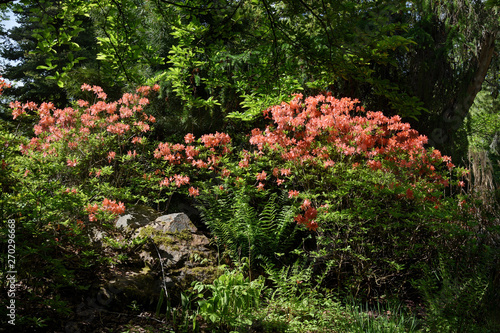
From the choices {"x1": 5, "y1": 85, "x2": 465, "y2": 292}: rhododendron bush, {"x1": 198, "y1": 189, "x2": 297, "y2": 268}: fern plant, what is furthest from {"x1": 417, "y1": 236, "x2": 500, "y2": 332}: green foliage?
{"x1": 198, "y1": 189, "x2": 297, "y2": 268}: fern plant

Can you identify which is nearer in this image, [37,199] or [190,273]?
[37,199]

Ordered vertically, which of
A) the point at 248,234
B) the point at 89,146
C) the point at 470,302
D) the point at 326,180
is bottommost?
the point at 248,234

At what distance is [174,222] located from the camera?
4.07 metres

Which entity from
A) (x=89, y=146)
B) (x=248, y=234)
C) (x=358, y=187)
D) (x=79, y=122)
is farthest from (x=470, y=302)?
(x=79, y=122)

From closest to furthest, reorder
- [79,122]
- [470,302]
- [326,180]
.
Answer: [470,302], [326,180], [79,122]

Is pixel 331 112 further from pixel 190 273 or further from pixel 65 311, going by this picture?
pixel 65 311

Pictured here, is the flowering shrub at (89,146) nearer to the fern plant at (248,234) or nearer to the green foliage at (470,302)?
the fern plant at (248,234)

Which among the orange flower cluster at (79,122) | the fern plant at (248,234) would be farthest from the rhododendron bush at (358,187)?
the orange flower cluster at (79,122)

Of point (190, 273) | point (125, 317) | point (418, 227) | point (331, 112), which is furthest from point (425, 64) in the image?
point (125, 317)

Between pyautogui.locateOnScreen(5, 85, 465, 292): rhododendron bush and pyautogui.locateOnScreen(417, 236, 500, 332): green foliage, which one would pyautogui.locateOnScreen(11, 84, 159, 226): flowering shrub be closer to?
pyautogui.locateOnScreen(5, 85, 465, 292): rhododendron bush

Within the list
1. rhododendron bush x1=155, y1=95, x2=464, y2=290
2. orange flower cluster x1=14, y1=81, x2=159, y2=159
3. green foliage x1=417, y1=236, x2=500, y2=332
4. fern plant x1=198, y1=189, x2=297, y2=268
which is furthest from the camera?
orange flower cluster x1=14, y1=81, x2=159, y2=159

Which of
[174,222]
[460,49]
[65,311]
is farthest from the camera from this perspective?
[460,49]

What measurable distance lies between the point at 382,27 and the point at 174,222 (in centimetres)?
317

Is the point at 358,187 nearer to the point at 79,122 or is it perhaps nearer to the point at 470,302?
the point at 470,302
